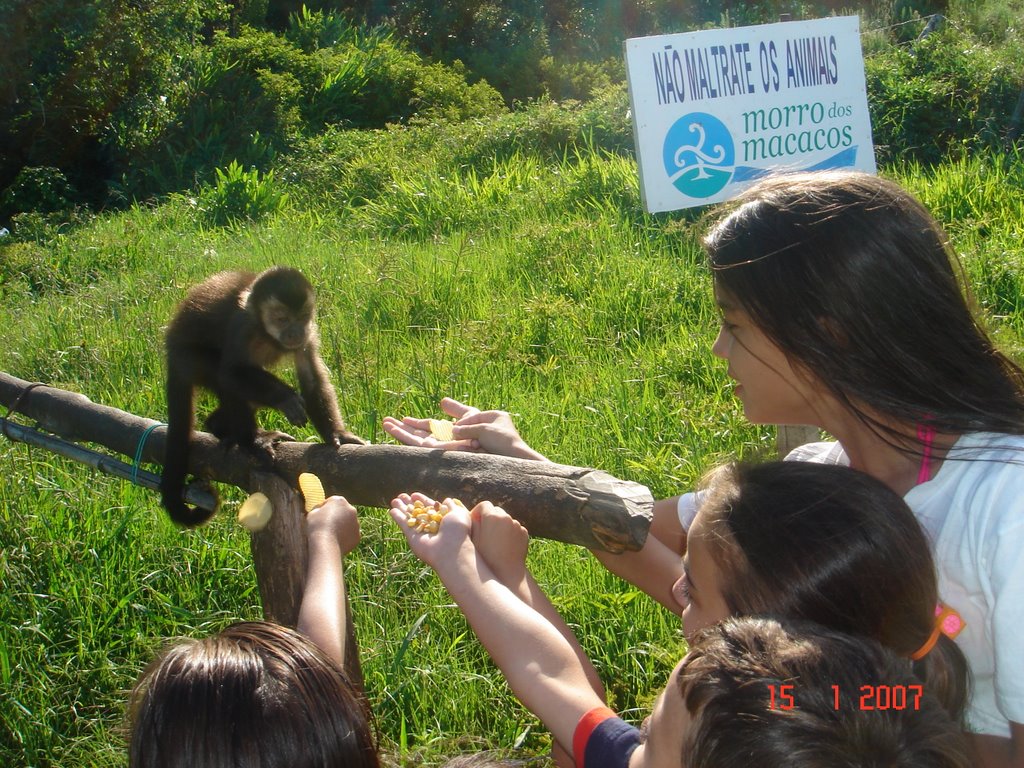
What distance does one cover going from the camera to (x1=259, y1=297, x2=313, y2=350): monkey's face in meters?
3.73

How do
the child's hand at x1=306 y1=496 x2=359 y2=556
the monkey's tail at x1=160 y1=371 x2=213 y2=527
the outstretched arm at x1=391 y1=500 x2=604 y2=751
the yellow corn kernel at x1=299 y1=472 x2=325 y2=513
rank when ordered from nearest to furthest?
the outstretched arm at x1=391 y1=500 x2=604 y2=751
the child's hand at x1=306 y1=496 x2=359 y2=556
the yellow corn kernel at x1=299 y1=472 x2=325 y2=513
the monkey's tail at x1=160 y1=371 x2=213 y2=527

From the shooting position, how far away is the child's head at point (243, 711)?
4.95ft

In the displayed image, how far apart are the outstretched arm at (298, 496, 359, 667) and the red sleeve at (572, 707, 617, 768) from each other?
0.49 meters

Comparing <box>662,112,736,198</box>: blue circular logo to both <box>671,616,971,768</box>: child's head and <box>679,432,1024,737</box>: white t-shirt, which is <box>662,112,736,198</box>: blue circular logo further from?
<box>671,616,971,768</box>: child's head

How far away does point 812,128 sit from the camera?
655 cm

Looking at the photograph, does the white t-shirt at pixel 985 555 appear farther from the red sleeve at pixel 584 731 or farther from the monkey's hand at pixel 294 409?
the monkey's hand at pixel 294 409

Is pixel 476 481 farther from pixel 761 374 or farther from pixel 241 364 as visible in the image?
pixel 241 364

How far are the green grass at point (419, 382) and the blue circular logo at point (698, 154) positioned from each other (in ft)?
0.90

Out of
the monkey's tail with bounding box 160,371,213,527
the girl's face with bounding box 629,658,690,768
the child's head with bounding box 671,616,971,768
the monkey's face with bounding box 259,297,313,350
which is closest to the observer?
the child's head with bounding box 671,616,971,768

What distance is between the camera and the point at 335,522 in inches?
89.6

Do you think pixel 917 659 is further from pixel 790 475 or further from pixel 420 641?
pixel 420 641

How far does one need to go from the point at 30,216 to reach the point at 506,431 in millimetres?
9808

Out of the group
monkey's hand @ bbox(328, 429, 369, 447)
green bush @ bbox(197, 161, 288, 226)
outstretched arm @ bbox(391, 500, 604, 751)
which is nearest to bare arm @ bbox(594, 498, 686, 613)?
outstretched arm @ bbox(391, 500, 604, 751)

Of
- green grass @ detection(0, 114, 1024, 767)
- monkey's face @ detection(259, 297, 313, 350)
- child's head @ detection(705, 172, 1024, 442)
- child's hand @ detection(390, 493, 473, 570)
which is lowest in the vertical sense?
green grass @ detection(0, 114, 1024, 767)
